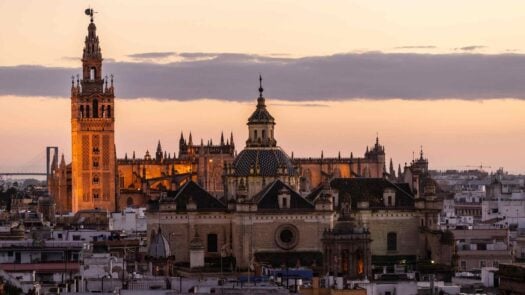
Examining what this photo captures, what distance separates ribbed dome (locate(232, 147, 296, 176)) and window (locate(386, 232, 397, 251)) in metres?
6.86

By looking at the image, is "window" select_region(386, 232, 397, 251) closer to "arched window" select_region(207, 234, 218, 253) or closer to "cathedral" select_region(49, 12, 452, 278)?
"cathedral" select_region(49, 12, 452, 278)

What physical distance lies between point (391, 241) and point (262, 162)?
870cm

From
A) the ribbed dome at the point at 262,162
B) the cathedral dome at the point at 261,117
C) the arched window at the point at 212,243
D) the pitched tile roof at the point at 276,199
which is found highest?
the cathedral dome at the point at 261,117

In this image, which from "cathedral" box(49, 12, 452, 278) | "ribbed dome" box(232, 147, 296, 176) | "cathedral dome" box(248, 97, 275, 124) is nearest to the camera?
"cathedral" box(49, 12, 452, 278)

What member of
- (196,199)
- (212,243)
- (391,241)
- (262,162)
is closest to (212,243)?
(212,243)

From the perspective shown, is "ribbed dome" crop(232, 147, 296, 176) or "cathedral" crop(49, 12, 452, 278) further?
"ribbed dome" crop(232, 147, 296, 176)

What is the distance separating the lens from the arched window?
401 ft

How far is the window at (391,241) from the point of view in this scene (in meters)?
125

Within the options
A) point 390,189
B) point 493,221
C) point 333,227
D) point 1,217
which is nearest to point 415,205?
point 390,189

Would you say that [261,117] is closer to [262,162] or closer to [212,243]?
[262,162]

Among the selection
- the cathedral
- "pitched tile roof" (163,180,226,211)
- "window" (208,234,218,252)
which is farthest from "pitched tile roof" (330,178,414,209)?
"window" (208,234,218,252)

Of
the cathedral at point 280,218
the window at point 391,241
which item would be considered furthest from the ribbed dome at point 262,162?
the window at point 391,241

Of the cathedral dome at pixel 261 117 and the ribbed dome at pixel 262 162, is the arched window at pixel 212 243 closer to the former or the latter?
the ribbed dome at pixel 262 162

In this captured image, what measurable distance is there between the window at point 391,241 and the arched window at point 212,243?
9.51m
